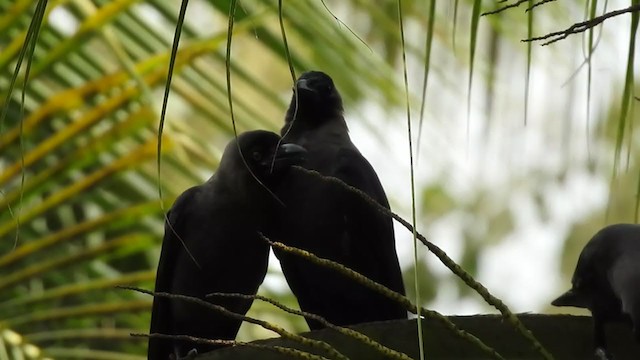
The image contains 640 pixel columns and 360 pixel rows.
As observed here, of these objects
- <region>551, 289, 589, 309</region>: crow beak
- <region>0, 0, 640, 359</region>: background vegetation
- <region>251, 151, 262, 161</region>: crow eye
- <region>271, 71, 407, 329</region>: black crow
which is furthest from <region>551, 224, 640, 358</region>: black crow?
<region>251, 151, 262, 161</region>: crow eye

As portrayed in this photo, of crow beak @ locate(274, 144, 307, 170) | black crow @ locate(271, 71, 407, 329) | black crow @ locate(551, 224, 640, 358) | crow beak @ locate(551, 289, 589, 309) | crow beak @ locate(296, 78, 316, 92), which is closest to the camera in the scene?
black crow @ locate(551, 224, 640, 358)

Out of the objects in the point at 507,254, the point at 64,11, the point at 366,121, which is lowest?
the point at 507,254

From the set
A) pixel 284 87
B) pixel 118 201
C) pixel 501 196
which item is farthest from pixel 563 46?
pixel 501 196

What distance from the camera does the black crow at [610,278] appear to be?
2.34 m

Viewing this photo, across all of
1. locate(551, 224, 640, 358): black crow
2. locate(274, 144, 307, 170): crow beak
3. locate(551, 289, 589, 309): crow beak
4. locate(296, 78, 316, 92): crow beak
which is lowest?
locate(551, 289, 589, 309): crow beak

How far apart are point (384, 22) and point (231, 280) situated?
1.31 metres

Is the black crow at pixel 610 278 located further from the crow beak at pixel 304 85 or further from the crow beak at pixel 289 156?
the crow beak at pixel 304 85

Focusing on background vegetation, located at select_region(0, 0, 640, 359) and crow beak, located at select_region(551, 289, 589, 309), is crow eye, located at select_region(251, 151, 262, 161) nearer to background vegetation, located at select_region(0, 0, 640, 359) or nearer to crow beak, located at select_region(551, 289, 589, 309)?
background vegetation, located at select_region(0, 0, 640, 359)

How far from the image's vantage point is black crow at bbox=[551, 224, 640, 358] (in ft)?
7.68

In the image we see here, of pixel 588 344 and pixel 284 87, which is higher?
pixel 284 87

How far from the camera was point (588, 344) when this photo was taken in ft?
6.86

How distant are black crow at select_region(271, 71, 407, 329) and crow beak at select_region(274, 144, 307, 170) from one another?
3.3 inches

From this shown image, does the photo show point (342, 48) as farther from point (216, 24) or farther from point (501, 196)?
point (501, 196)

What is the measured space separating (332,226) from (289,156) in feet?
0.86
